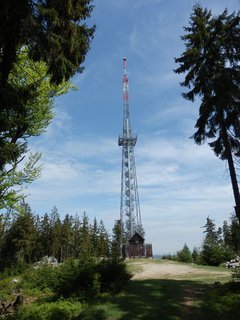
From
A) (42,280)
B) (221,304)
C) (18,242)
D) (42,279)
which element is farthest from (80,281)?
(18,242)

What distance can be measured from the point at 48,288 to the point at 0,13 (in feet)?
52.4

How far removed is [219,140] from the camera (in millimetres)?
18859

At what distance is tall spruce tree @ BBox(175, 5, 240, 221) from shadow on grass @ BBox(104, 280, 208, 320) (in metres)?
5.04

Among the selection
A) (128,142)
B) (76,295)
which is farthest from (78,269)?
(128,142)

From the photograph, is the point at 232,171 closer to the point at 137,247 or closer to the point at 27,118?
the point at 27,118

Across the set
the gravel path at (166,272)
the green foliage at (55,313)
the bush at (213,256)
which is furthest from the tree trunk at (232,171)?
the bush at (213,256)

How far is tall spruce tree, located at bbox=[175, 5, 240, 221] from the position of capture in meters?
17.3

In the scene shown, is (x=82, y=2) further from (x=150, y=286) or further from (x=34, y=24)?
(x=150, y=286)

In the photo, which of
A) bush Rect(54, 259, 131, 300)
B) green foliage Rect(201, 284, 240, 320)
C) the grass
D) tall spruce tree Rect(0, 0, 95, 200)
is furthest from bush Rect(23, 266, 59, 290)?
tall spruce tree Rect(0, 0, 95, 200)

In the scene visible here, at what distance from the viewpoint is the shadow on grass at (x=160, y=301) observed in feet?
34.6

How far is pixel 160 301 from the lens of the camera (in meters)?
12.2

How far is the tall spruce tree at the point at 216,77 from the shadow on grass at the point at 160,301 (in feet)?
16.5

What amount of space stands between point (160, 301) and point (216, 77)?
11674 mm

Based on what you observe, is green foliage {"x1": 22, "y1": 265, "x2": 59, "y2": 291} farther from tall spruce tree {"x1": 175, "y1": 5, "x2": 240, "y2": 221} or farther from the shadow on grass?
tall spruce tree {"x1": 175, "y1": 5, "x2": 240, "y2": 221}
